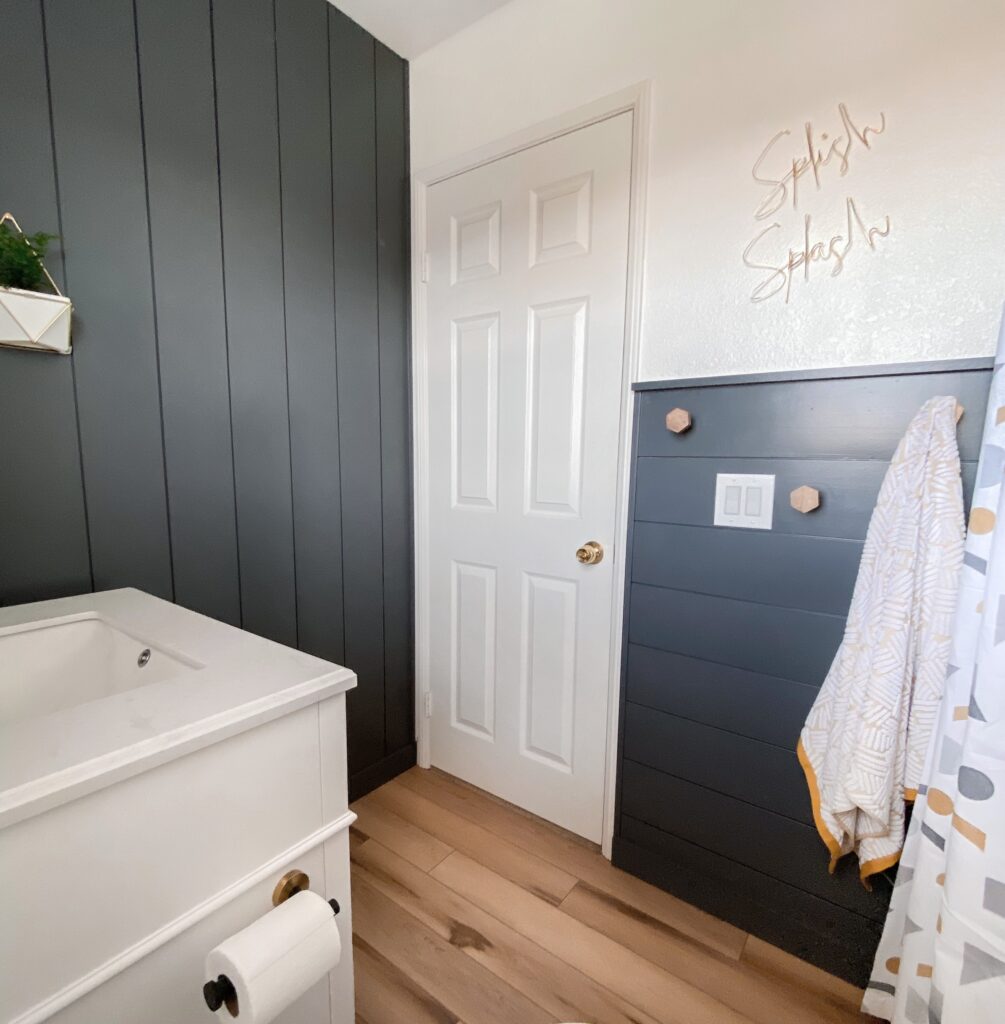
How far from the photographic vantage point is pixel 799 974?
1.17 metres

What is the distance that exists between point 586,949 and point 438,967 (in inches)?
13.8

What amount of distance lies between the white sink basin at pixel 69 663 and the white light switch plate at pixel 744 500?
3.73 feet

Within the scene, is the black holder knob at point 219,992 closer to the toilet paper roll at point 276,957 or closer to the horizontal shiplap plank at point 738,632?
the toilet paper roll at point 276,957

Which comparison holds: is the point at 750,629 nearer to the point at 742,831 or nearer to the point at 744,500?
the point at 744,500

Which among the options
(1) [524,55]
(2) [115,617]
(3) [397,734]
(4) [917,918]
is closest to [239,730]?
(2) [115,617]

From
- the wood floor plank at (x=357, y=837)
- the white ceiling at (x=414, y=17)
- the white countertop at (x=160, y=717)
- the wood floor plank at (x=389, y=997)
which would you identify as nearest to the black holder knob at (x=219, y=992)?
the white countertop at (x=160, y=717)

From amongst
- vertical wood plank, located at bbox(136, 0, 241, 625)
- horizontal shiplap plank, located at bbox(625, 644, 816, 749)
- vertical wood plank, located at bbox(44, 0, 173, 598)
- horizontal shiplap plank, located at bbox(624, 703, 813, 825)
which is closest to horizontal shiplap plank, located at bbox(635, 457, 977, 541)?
horizontal shiplap plank, located at bbox(625, 644, 816, 749)

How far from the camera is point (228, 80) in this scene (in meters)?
1.27

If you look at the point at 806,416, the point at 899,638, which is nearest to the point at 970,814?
the point at 899,638

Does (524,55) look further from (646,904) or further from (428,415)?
(646,904)

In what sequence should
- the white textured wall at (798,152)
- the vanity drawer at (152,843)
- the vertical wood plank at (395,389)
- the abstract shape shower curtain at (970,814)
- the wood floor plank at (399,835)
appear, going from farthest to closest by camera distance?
the vertical wood plank at (395,389) < the wood floor plank at (399,835) < the white textured wall at (798,152) < the abstract shape shower curtain at (970,814) < the vanity drawer at (152,843)

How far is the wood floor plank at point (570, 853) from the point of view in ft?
4.22

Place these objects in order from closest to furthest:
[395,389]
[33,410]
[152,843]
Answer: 1. [152,843]
2. [33,410]
3. [395,389]

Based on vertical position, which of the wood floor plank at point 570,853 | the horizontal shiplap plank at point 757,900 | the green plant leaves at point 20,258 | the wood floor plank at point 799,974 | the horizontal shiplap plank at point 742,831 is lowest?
the wood floor plank at point 570,853
